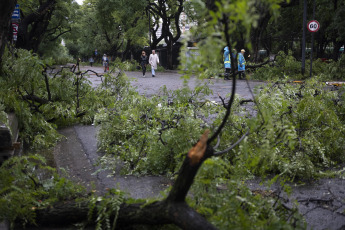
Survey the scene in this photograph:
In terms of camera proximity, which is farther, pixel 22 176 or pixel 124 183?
pixel 124 183

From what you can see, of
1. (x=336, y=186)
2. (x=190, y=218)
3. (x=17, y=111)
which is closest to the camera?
(x=190, y=218)

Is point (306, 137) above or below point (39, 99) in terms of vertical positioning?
below

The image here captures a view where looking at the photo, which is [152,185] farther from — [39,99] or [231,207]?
[39,99]

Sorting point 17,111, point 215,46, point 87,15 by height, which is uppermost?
point 87,15

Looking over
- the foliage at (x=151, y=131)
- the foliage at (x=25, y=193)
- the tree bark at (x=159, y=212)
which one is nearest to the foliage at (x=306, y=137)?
the foliage at (x=151, y=131)

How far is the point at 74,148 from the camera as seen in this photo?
612 centimetres

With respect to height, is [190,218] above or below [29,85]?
below

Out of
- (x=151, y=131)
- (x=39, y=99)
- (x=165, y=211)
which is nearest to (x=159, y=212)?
(x=165, y=211)

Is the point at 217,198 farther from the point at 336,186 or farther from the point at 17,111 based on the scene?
the point at 17,111

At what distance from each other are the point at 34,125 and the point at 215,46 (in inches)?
188

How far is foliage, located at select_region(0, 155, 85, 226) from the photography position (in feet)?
9.95

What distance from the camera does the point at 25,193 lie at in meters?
3.19

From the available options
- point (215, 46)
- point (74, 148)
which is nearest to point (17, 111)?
point (74, 148)

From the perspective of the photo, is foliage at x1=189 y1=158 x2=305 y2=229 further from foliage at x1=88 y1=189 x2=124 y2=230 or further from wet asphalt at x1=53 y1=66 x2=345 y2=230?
foliage at x1=88 y1=189 x2=124 y2=230
